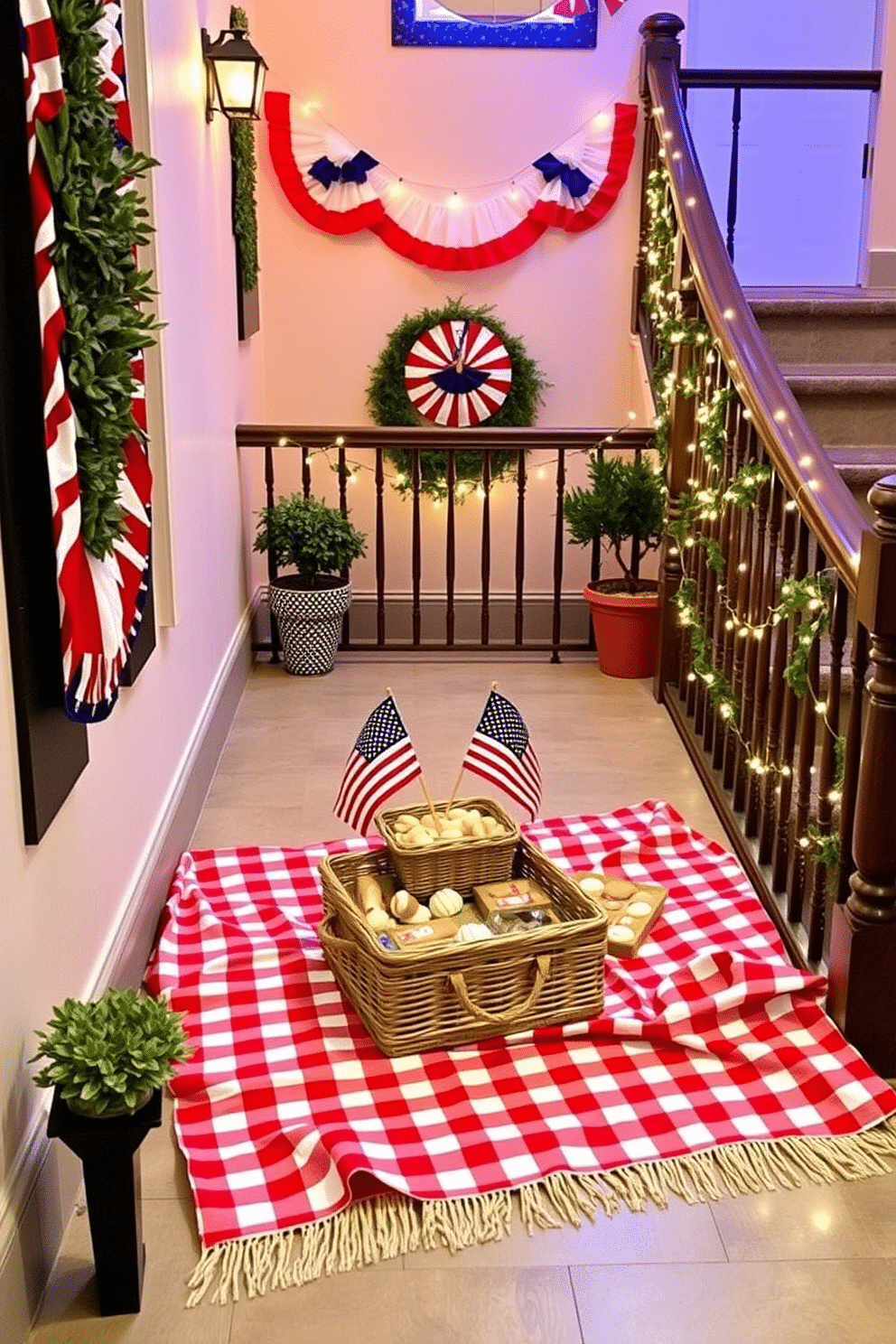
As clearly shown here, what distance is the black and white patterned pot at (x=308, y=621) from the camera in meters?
4.77

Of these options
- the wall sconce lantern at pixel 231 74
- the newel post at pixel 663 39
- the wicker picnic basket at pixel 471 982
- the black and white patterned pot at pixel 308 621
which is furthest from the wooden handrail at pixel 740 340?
the black and white patterned pot at pixel 308 621

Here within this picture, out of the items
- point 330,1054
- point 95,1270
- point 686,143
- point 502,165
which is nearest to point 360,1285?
point 95,1270

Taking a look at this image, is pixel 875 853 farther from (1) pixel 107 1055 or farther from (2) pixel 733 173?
(2) pixel 733 173

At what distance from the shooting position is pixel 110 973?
101 inches

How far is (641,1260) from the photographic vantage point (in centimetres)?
211

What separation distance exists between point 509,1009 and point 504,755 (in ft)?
1.77

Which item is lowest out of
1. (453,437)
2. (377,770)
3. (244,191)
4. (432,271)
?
(377,770)

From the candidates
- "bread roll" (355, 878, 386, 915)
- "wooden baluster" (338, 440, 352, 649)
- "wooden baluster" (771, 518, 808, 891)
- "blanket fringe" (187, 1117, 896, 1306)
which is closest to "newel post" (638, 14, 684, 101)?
"wooden baluster" (338, 440, 352, 649)

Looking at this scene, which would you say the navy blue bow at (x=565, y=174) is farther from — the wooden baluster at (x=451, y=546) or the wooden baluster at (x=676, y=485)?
the wooden baluster at (x=451, y=546)

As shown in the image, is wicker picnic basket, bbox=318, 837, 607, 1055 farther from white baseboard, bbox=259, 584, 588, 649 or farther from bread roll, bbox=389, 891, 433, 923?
white baseboard, bbox=259, 584, 588, 649

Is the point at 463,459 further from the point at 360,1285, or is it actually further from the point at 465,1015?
the point at 360,1285

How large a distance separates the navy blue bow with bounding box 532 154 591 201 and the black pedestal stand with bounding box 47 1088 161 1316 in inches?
174

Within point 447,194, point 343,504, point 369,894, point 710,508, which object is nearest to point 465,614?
point 343,504

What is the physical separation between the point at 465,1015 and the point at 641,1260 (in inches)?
23.5
